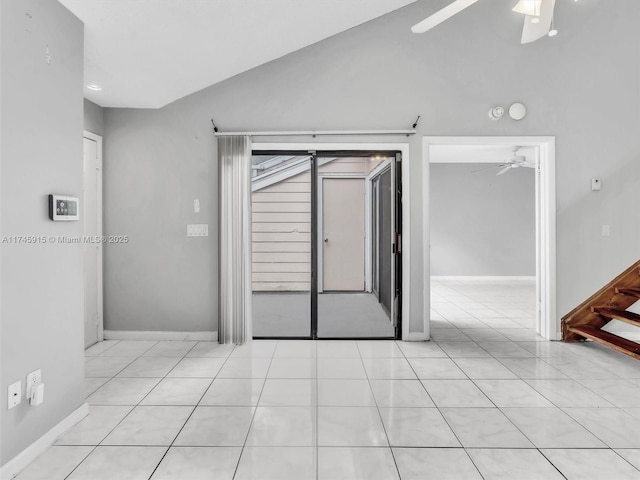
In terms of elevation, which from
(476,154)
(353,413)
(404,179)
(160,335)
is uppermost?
(476,154)

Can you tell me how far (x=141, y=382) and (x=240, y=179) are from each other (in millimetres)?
1999

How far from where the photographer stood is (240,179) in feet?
12.4

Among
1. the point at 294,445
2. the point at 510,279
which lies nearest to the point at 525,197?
the point at 510,279

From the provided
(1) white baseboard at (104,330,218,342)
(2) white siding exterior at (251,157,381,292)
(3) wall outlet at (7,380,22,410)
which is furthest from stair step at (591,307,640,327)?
(3) wall outlet at (7,380,22,410)

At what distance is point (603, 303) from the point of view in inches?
146

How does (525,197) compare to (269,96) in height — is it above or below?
below

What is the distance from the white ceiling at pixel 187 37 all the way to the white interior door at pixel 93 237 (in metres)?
0.55

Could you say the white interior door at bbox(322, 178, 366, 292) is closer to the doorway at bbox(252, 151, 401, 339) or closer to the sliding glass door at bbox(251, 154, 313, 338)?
the doorway at bbox(252, 151, 401, 339)

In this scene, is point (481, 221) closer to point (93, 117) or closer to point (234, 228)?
point (234, 228)

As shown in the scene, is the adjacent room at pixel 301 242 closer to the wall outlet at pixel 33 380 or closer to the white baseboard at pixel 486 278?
the wall outlet at pixel 33 380

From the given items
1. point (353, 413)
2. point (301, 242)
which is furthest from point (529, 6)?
point (301, 242)

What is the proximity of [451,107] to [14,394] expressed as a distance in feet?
13.3

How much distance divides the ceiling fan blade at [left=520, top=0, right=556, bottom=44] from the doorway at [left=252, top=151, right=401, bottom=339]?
5.79 feet

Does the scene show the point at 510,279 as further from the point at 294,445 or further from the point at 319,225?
the point at 294,445
